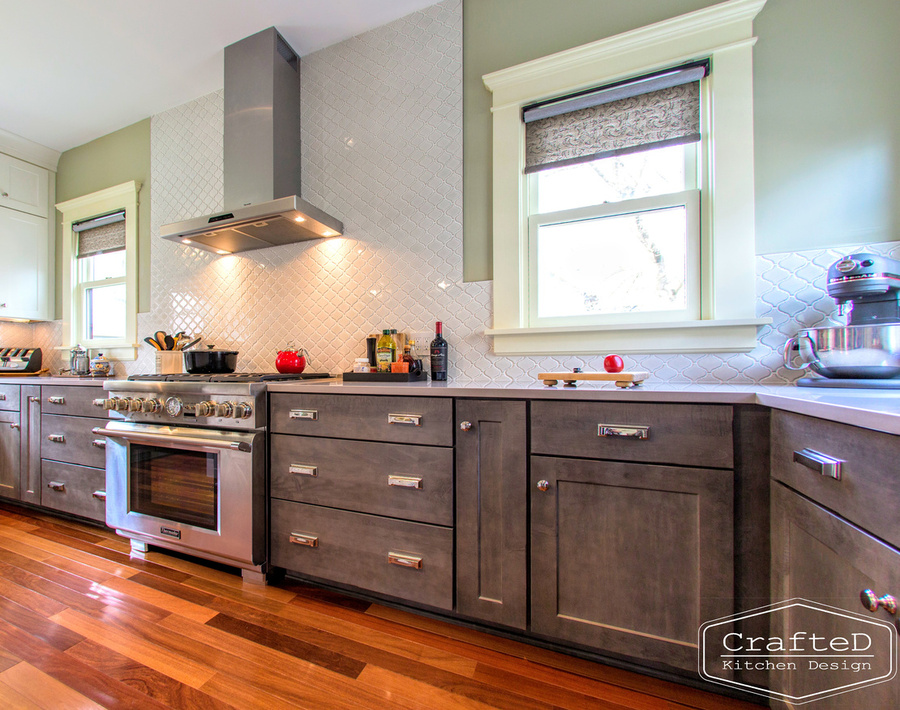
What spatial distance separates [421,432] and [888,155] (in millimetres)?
2040

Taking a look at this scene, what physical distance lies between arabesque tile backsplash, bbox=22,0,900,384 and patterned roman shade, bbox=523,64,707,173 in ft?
1.43

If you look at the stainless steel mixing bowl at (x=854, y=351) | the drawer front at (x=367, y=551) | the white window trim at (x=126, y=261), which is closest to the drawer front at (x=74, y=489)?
the white window trim at (x=126, y=261)

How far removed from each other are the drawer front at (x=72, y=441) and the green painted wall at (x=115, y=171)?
102 cm

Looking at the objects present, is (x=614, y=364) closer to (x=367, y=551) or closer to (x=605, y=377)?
(x=605, y=377)

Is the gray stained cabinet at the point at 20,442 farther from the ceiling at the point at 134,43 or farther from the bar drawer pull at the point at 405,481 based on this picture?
the bar drawer pull at the point at 405,481

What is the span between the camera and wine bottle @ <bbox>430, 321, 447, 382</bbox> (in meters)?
2.01

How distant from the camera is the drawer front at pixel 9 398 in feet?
8.82

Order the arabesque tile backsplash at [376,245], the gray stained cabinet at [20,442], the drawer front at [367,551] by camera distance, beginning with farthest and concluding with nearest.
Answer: the gray stained cabinet at [20,442], the arabesque tile backsplash at [376,245], the drawer front at [367,551]

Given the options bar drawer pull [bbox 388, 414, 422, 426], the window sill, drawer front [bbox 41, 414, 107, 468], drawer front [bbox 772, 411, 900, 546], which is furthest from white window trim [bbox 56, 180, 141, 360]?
drawer front [bbox 772, 411, 900, 546]

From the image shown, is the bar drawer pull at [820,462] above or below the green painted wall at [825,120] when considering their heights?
below

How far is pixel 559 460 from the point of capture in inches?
52.4

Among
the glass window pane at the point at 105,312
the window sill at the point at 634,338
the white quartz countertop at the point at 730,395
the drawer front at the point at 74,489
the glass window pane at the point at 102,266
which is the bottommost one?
the drawer front at the point at 74,489

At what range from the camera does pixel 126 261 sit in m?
3.19

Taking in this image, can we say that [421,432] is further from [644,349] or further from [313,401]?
[644,349]
